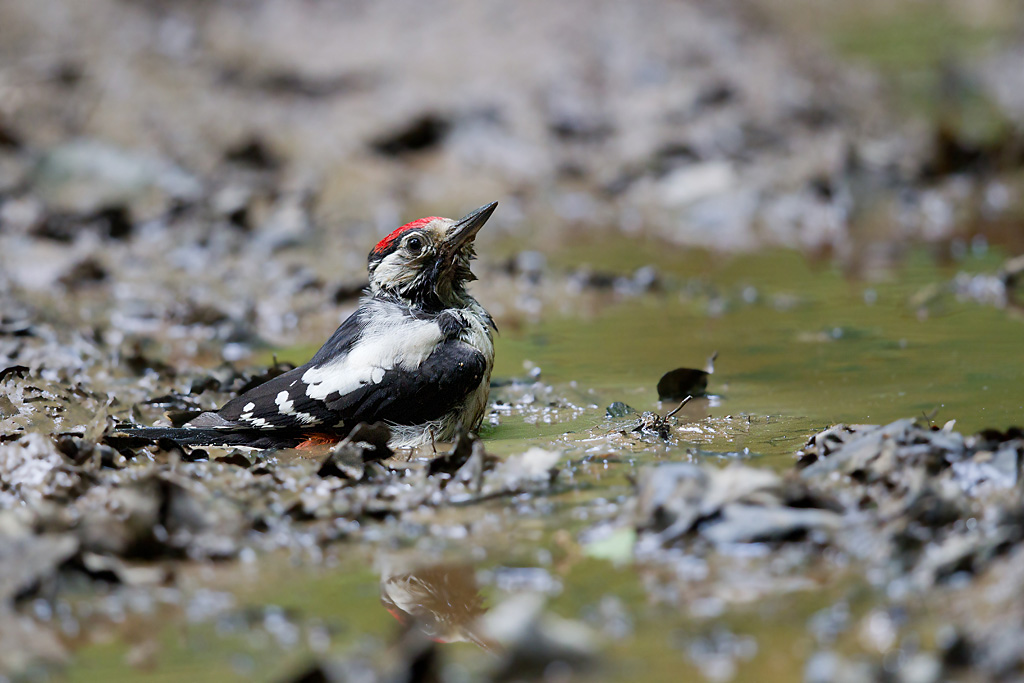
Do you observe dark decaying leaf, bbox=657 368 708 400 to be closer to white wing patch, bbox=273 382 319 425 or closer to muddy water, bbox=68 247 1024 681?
muddy water, bbox=68 247 1024 681

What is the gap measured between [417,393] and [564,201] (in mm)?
6023

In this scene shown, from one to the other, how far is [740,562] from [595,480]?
0.78m

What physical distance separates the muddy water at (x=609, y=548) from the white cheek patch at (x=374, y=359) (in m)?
0.48

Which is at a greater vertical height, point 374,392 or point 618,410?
point 374,392

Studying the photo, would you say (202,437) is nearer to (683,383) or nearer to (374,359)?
(374,359)

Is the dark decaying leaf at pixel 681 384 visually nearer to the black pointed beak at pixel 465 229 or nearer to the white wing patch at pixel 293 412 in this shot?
the black pointed beak at pixel 465 229

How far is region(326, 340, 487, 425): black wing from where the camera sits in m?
4.00

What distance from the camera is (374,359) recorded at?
13.4 ft

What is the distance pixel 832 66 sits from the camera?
468 inches

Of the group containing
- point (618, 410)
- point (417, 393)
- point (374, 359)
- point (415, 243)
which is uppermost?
point (415, 243)

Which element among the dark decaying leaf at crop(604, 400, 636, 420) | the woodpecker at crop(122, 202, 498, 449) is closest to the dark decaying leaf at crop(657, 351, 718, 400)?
the dark decaying leaf at crop(604, 400, 636, 420)

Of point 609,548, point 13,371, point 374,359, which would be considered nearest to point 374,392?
point 374,359

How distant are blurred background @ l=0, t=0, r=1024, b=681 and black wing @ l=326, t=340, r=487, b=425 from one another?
0.28m

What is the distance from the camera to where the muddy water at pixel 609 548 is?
7.44 feet
